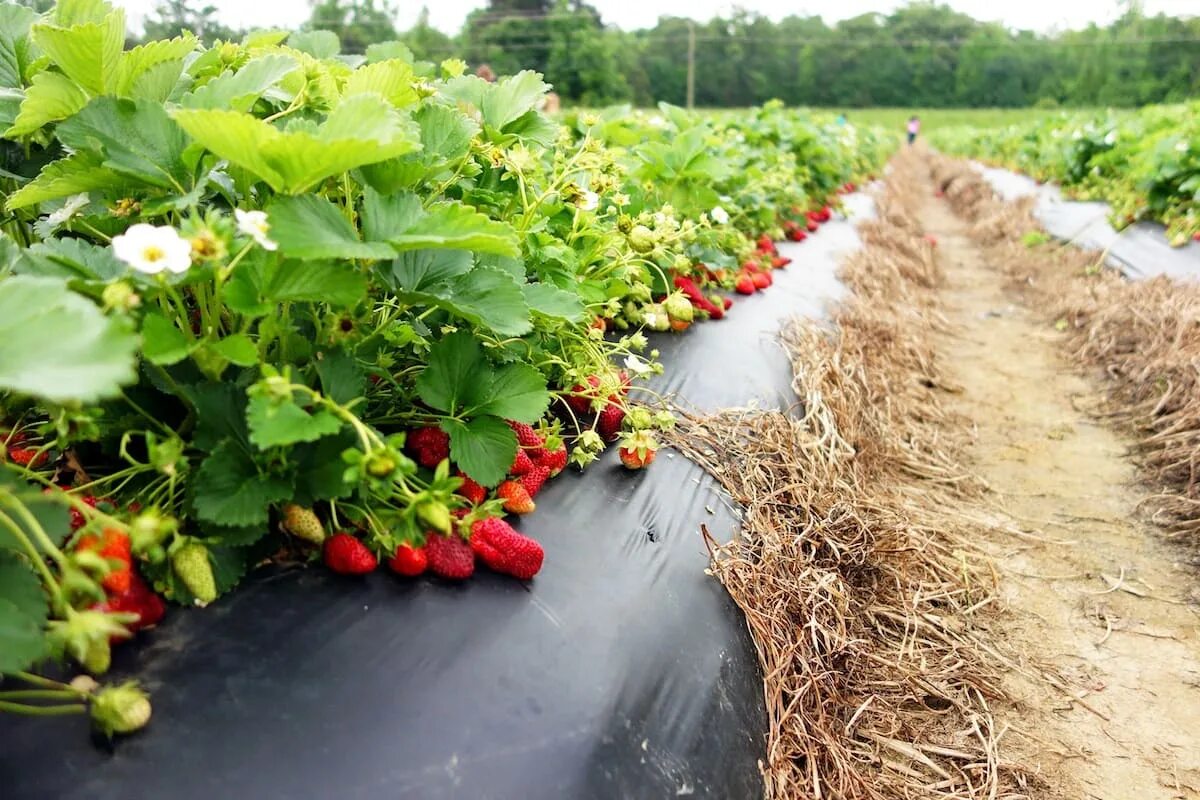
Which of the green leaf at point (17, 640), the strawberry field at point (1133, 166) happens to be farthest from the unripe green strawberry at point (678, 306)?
the strawberry field at point (1133, 166)

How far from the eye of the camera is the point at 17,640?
86 centimetres

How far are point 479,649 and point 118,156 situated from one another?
89 centimetres

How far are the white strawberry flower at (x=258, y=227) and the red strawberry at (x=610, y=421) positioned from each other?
0.90 m

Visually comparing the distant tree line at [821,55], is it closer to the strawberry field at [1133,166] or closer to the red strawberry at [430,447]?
the strawberry field at [1133,166]

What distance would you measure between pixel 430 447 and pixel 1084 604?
2.00m

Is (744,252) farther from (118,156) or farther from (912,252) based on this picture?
(912,252)

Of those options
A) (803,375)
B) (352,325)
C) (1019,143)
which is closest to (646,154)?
(803,375)

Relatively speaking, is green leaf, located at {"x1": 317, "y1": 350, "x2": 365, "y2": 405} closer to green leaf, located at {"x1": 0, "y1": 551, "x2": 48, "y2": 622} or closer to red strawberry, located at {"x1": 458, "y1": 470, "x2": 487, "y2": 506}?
red strawberry, located at {"x1": 458, "y1": 470, "x2": 487, "y2": 506}

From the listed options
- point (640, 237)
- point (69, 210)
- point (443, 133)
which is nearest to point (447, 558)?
point (443, 133)

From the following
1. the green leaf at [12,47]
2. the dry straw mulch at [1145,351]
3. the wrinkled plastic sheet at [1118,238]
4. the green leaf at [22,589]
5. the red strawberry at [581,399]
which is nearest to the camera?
the green leaf at [22,589]

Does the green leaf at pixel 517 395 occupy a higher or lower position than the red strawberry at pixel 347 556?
higher

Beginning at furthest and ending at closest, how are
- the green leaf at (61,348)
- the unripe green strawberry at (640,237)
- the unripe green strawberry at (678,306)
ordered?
the unripe green strawberry at (678,306), the unripe green strawberry at (640,237), the green leaf at (61,348)

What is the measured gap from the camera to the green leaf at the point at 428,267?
1.31 metres

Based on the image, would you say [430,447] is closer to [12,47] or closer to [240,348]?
[240,348]
